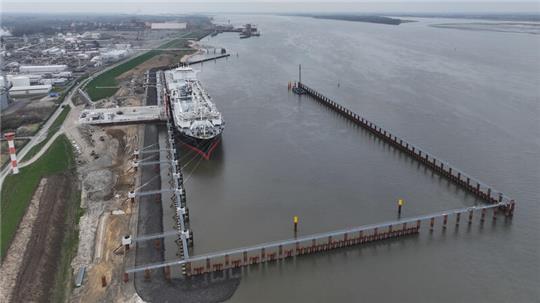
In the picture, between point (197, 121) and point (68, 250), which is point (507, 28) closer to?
point (197, 121)

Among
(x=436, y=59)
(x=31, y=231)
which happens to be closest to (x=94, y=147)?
(x=31, y=231)

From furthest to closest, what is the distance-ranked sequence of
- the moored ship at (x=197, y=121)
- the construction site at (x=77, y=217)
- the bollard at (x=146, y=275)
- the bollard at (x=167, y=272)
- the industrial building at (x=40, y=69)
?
the industrial building at (x=40, y=69) < the moored ship at (x=197, y=121) < the bollard at (x=167, y=272) < the bollard at (x=146, y=275) < the construction site at (x=77, y=217)

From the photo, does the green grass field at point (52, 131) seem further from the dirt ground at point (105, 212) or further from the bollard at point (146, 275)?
the bollard at point (146, 275)

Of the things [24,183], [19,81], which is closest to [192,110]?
[24,183]

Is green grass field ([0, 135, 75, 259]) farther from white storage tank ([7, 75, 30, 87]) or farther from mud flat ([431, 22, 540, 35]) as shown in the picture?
mud flat ([431, 22, 540, 35])

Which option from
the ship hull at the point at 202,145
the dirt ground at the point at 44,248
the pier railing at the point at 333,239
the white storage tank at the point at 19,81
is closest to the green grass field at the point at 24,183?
the dirt ground at the point at 44,248
